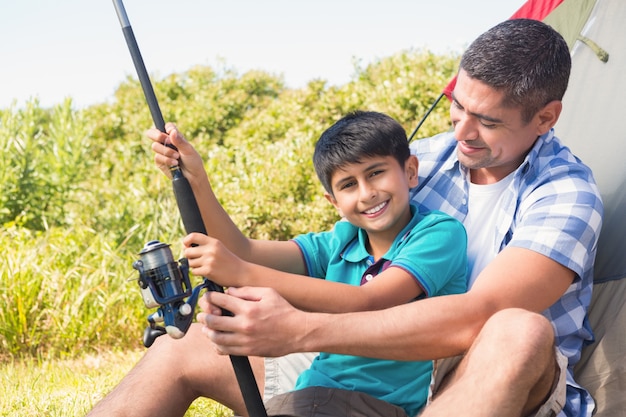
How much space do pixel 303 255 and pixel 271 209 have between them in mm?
3219

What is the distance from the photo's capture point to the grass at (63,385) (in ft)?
11.6

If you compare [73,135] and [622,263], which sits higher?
[73,135]

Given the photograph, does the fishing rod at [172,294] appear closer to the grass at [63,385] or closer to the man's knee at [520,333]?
the man's knee at [520,333]

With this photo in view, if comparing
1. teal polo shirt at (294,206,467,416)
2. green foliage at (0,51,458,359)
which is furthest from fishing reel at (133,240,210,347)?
green foliage at (0,51,458,359)

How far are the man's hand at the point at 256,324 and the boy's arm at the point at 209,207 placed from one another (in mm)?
481

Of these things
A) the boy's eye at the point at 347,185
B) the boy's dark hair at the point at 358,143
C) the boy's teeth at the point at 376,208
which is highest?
the boy's dark hair at the point at 358,143

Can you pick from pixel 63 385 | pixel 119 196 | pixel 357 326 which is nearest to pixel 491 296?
pixel 357 326

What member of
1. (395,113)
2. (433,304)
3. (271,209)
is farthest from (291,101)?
(433,304)

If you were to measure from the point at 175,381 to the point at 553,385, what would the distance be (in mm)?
1046

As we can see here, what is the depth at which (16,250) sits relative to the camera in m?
5.71

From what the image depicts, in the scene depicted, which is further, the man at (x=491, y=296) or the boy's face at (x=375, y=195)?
the boy's face at (x=375, y=195)

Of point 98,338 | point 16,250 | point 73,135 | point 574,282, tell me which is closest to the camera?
point 574,282

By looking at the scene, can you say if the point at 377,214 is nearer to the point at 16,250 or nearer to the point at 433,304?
the point at 433,304

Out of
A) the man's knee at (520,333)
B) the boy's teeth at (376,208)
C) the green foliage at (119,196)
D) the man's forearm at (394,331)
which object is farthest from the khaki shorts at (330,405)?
the green foliage at (119,196)
